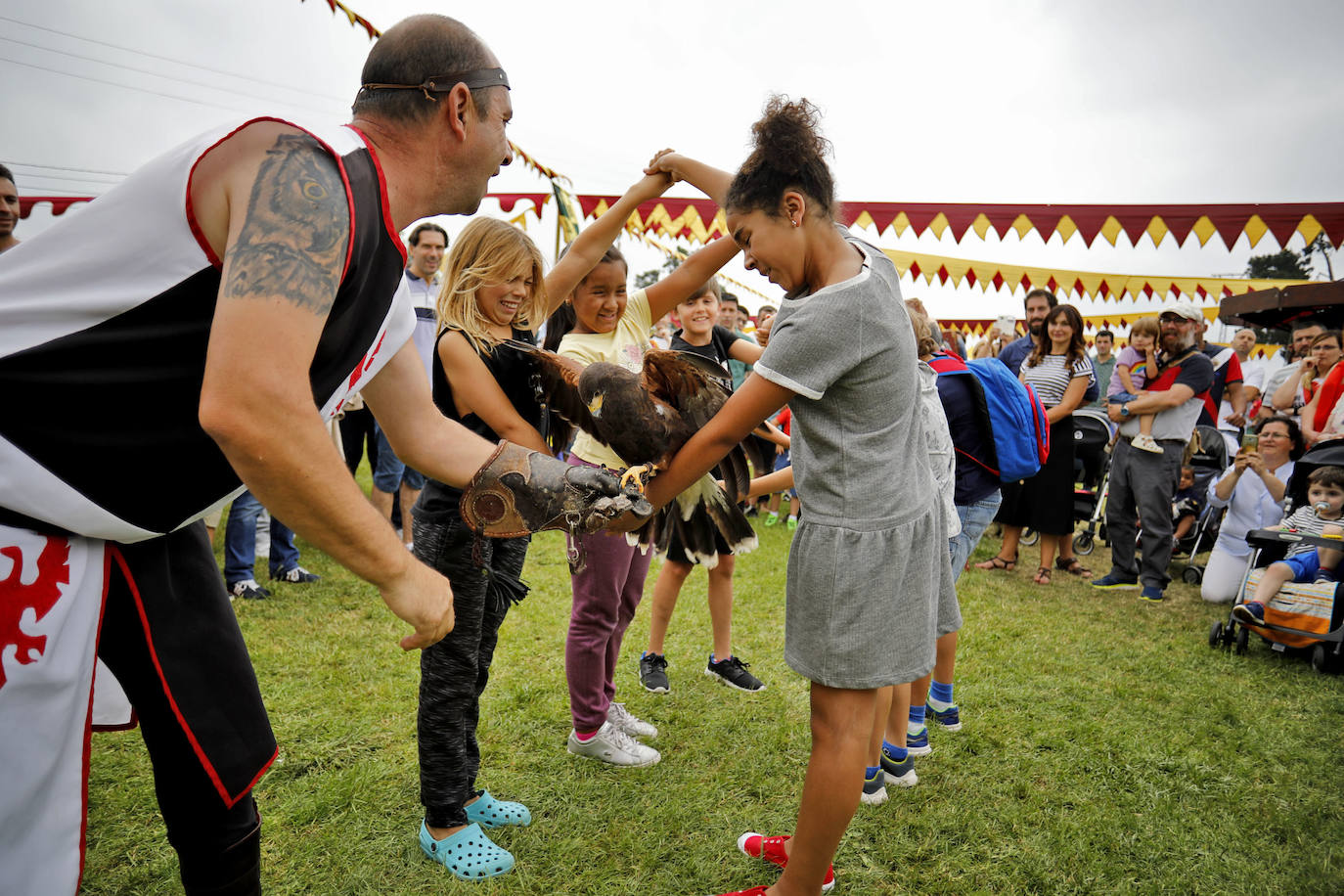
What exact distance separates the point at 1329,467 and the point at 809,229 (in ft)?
18.6

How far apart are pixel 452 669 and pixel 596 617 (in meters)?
0.76

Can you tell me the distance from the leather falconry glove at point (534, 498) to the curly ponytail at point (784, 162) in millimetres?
933

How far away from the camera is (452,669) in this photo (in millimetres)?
2533

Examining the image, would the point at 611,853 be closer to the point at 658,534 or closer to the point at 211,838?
the point at 658,534

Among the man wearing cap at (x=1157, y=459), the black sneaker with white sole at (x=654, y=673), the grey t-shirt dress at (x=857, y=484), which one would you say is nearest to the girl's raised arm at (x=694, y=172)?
the grey t-shirt dress at (x=857, y=484)

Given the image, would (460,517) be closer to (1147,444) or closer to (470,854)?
(470,854)

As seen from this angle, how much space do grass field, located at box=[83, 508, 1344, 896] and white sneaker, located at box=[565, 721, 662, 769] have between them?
0.05 meters

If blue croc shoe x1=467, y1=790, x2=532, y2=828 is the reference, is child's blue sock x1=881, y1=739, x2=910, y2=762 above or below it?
above

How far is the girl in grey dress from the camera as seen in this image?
2.00m

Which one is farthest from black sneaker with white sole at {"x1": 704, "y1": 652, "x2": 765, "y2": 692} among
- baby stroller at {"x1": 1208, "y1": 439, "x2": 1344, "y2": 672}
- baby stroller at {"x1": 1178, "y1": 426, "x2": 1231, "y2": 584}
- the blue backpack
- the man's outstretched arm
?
baby stroller at {"x1": 1178, "y1": 426, "x2": 1231, "y2": 584}

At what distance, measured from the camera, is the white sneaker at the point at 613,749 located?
3318 millimetres

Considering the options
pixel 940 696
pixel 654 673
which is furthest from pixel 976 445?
pixel 654 673

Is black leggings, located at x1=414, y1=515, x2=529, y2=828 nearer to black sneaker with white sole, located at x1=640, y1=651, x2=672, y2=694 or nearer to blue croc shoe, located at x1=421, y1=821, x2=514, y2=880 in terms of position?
blue croc shoe, located at x1=421, y1=821, x2=514, y2=880

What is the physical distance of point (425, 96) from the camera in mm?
1552
